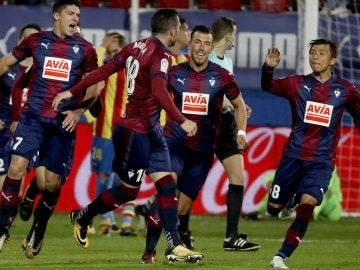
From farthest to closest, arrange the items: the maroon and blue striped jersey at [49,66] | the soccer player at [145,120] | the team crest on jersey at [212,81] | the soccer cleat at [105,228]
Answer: the soccer cleat at [105,228] → the team crest on jersey at [212,81] → the maroon and blue striped jersey at [49,66] → the soccer player at [145,120]

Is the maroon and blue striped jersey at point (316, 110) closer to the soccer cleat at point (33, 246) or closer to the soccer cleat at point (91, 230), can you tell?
the soccer cleat at point (33, 246)

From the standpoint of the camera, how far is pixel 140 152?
33.9 ft

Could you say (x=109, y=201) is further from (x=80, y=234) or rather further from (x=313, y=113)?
(x=313, y=113)

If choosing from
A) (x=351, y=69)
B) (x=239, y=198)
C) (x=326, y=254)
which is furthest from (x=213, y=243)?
(x=351, y=69)

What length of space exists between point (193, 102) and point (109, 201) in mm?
1394

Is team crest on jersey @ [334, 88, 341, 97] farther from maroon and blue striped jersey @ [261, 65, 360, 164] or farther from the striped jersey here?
the striped jersey

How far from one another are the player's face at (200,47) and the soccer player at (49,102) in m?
0.96

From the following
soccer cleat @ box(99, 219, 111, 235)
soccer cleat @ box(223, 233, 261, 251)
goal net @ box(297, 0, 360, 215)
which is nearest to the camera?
soccer cleat @ box(223, 233, 261, 251)

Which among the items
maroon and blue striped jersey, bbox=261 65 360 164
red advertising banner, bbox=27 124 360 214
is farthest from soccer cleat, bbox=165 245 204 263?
red advertising banner, bbox=27 124 360 214

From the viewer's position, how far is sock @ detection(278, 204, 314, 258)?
33.7 feet

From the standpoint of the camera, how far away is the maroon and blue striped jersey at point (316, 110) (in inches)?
423

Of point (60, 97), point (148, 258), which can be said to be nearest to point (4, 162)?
point (60, 97)

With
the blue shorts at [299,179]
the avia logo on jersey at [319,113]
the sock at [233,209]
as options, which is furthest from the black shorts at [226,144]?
the avia logo on jersey at [319,113]

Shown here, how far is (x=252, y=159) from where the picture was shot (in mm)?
16656
